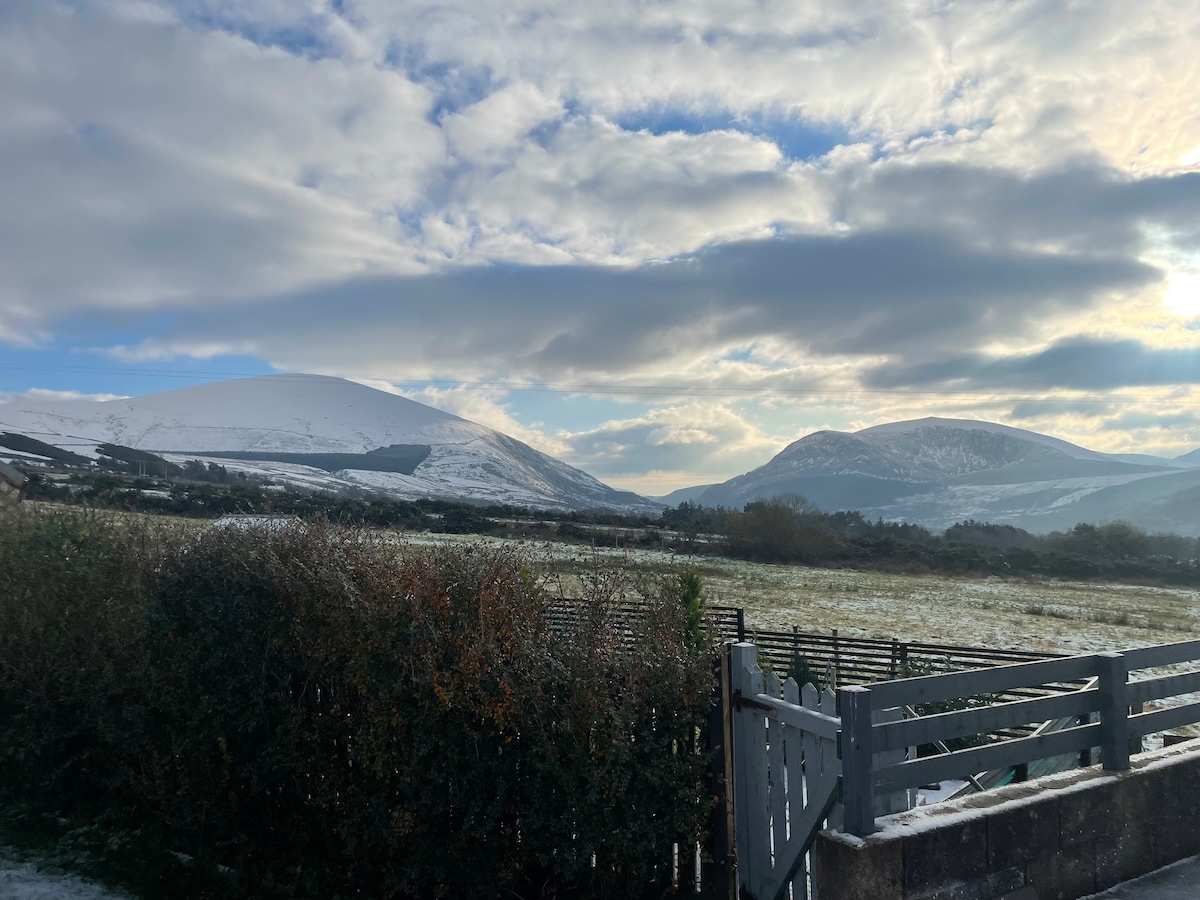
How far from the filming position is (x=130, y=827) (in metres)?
5.95

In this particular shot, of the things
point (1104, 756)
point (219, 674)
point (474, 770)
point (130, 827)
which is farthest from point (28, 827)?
point (1104, 756)

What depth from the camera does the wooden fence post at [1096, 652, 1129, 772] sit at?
15.3 ft

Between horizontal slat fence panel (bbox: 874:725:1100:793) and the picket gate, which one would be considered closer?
horizontal slat fence panel (bbox: 874:725:1100:793)

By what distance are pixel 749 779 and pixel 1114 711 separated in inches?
86.0

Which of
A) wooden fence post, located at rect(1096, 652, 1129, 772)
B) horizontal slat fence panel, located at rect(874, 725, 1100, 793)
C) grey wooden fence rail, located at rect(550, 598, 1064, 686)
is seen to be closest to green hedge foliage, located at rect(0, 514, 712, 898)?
horizontal slat fence panel, located at rect(874, 725, 1100, 793)

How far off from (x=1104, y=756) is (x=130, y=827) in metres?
6.66

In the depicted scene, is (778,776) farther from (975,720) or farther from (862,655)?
(862,655)

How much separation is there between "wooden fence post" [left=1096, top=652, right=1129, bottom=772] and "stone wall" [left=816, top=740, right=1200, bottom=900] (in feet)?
0.35

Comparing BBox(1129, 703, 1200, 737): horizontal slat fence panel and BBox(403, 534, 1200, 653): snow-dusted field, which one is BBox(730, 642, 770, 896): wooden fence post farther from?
BBox(403, 534, 1200, 653): snow-dusted field

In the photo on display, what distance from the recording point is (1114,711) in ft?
15.4

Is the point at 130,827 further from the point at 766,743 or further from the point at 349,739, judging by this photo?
the point at 766,743

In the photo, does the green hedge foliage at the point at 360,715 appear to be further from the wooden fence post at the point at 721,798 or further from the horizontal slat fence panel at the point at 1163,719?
the horizontal slat fence panel at the point at 1163,719

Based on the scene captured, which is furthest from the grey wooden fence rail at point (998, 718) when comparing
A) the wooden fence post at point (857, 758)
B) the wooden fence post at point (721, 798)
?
the wooden fence post at point (721, 798)

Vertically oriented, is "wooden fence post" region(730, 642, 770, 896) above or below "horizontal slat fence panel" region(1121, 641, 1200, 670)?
below
